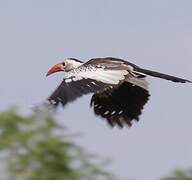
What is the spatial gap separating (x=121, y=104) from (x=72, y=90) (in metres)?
2.78

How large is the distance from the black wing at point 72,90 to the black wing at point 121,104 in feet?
5.61

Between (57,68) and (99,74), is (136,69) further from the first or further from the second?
(57,68)

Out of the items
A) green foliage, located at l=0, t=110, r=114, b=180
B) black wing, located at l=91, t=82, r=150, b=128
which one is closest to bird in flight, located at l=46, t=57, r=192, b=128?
black wing, located at l=91, t=82, r=150, b=128

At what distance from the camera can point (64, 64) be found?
16.2 m

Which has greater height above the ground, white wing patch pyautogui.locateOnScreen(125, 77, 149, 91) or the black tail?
the black tail

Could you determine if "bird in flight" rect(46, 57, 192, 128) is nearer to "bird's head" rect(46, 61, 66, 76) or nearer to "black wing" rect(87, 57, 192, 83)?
"black wing" rect(87, 57, 192, 83)

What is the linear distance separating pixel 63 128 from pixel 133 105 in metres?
8.51

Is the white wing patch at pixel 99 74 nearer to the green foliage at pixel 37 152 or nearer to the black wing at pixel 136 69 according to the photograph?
the black wing at pixel 136 69

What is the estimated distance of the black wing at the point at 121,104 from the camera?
47.1 ft

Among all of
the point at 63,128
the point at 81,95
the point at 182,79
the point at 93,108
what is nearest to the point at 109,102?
the point at 93,108

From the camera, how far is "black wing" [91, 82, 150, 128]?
14.3m

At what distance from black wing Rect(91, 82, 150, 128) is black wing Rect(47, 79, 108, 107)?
171 cm

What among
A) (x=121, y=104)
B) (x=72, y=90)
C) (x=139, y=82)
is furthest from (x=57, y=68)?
(x=72, y=90)

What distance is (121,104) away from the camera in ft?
47.9
